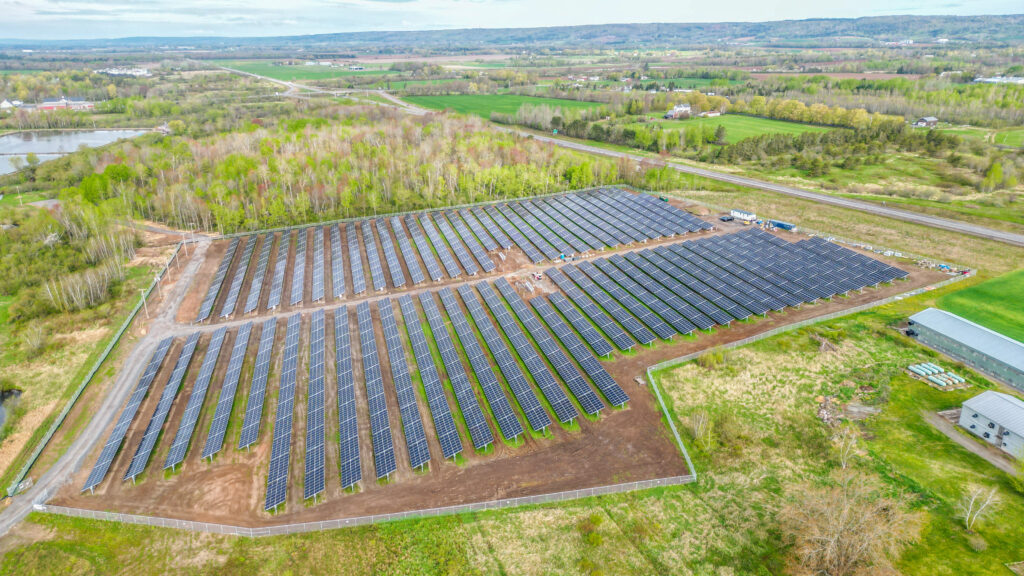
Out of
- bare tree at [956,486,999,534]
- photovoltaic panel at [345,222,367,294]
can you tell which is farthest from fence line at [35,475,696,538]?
photovoltaic panel at [345,222,367,294]

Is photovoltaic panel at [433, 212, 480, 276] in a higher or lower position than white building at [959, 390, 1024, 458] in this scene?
higher

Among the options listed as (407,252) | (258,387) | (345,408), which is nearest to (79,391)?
(258,387)

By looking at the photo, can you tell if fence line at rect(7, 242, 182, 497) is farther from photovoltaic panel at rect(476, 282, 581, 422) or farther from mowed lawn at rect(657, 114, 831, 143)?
mowed lawn at rect(657, 114, 831, 143)

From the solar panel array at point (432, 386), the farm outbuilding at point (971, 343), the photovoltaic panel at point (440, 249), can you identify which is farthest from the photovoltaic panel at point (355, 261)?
the farm outbuilding at point (971, 343)

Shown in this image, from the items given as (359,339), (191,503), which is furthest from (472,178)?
(191,503)

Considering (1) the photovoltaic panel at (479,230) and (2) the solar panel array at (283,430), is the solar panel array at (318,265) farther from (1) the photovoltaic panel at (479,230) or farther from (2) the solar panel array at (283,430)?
(1) the photovoltaic panel at (479,230)
